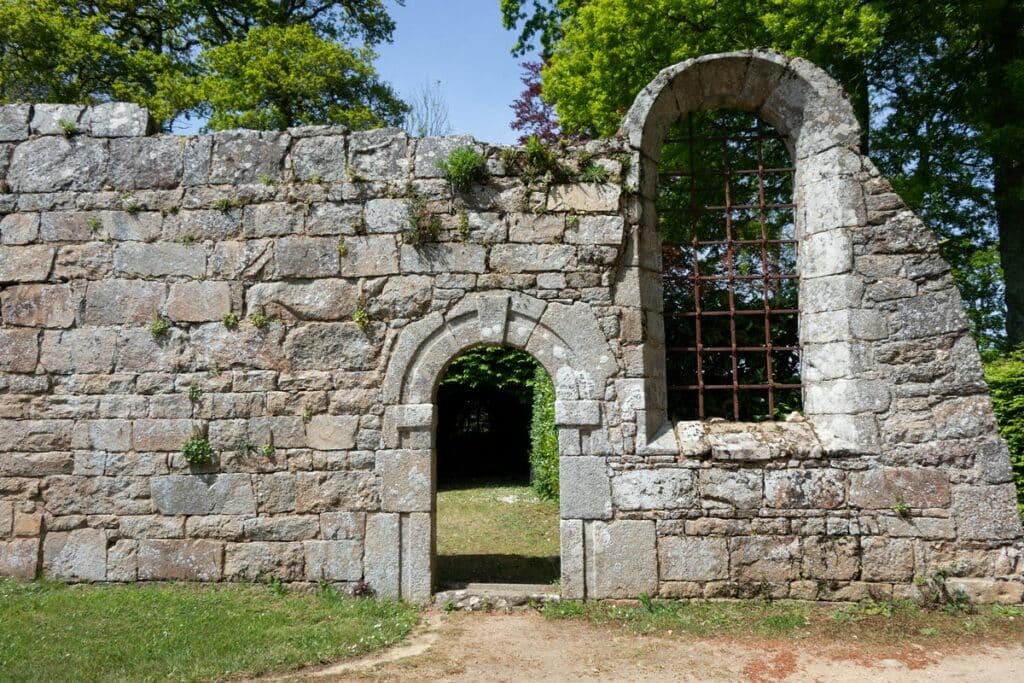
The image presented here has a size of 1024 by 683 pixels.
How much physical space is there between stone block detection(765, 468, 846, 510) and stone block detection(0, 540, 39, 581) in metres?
5.97

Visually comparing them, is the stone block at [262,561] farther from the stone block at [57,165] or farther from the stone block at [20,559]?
the stone block at [57,165]

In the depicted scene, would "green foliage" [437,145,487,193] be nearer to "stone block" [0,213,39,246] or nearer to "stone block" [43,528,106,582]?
"stone block" [0,213,39,246]

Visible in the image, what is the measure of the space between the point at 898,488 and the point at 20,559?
7106 mm

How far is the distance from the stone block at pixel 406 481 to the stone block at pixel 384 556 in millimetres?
123

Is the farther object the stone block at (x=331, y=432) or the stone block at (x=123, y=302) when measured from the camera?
the stone block at (x=123, y=302)

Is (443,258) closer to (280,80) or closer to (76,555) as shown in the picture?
(76,555)

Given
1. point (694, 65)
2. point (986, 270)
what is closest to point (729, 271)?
point (694, 65)

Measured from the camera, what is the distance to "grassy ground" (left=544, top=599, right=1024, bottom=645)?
4723 millimetres

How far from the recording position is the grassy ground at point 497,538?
653 centimetres

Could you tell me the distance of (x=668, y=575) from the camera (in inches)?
209

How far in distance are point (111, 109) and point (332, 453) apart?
12.0ft

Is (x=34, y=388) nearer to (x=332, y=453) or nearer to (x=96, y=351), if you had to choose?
(x=96, y=351)

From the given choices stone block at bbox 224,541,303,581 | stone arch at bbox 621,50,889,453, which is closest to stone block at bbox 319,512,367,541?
stone block at bbox 224,541,303,581

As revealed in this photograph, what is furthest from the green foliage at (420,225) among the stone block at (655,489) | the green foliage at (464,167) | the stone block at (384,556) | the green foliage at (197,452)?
the stone block at (655,489)
